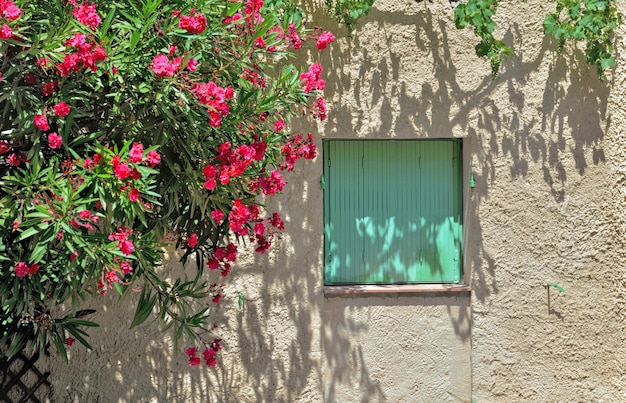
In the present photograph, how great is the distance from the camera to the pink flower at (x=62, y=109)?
4.53 meters

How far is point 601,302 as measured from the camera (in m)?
7.20

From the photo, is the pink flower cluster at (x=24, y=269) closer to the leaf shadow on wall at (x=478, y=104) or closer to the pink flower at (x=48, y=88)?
the pink flower at (x=48, y=88)

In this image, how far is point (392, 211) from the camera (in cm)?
730

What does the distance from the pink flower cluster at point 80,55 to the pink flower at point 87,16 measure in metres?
0.08

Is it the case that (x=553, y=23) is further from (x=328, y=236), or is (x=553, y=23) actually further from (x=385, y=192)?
(x=328, y=236)

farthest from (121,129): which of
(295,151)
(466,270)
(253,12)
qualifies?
(466,270)

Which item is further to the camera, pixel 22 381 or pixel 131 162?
pixel 22 381

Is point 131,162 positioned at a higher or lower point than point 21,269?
higher

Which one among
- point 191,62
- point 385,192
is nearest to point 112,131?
point 191,62

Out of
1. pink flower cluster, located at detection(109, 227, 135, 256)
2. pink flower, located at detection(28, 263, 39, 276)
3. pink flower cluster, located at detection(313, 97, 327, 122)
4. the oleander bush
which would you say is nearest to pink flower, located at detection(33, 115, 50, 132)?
the oleander bush

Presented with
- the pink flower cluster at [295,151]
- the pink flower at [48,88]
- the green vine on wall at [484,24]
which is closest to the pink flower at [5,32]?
the pink flower at [48,88]

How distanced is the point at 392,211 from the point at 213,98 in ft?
9.89

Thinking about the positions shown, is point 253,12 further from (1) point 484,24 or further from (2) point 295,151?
(1) point 484,24

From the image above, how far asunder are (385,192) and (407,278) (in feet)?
2.60
